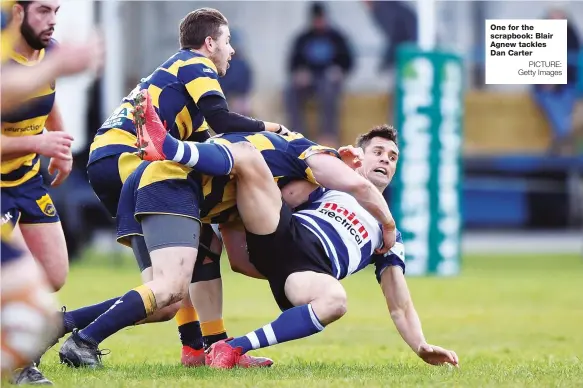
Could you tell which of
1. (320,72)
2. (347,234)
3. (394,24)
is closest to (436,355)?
(347,234)

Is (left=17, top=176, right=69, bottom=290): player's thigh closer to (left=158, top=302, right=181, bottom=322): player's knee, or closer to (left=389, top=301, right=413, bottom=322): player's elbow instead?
(left=158, top=302, right=181, bottom=322): player's knee

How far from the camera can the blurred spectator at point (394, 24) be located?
19984mm

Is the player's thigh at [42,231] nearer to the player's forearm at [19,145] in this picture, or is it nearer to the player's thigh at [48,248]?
the player's thigh at [48,248]

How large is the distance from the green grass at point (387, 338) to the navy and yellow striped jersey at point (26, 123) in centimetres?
97

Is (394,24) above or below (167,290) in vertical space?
above

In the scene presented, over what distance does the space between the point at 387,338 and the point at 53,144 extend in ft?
13.1

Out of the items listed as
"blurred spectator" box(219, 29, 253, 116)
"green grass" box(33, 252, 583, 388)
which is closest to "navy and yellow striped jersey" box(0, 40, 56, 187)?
"green grass" box(33, 252, 583, 388)

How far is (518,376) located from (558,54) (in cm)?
184

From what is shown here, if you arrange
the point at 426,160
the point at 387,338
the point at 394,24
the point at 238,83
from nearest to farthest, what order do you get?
the point at 387,338, the point at 426,160, the point at 238,83, the point at 394,24

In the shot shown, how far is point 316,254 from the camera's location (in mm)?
6305

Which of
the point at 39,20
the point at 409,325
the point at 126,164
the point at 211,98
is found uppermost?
the point at 39,20

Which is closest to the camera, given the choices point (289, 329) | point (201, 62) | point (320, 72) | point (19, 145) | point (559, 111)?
point (19, 145)

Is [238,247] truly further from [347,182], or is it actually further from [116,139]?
[116,139]

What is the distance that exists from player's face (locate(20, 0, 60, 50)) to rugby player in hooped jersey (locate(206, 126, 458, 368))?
123 centimetres
